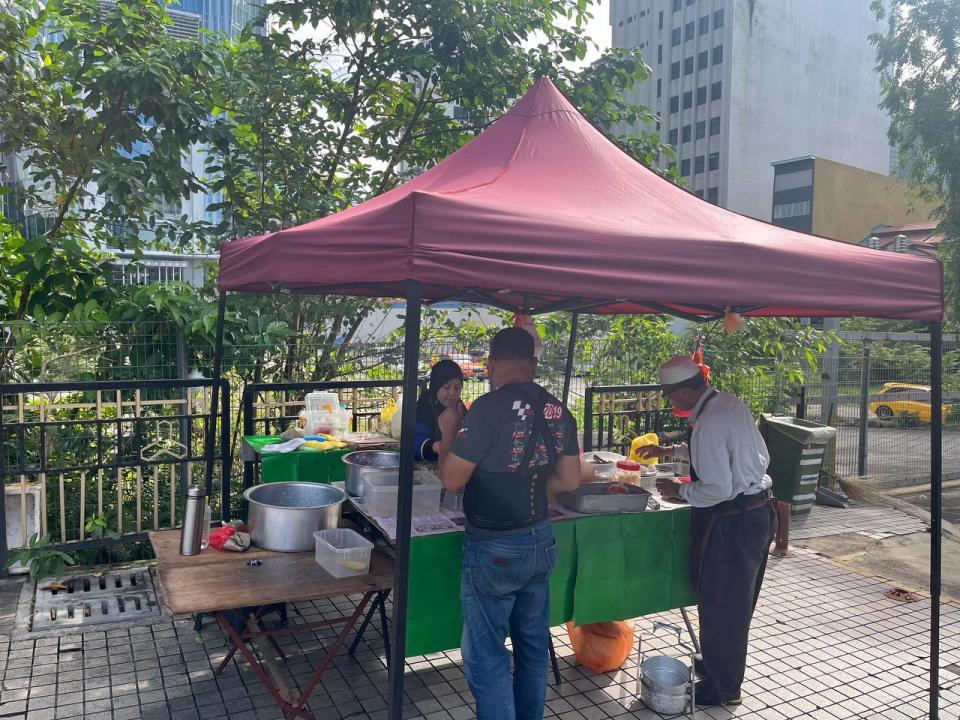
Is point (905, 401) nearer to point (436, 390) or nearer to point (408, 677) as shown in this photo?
point (436, 390)

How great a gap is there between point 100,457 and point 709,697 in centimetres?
430

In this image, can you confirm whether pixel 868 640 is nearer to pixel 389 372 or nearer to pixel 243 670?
→ pixel 243 670

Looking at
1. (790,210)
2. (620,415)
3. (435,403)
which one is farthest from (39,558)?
(790,210)

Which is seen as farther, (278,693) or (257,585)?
(278,693)

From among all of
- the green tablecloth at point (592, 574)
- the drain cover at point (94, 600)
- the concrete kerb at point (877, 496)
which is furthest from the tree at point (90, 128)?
the concrete kerb at point (877, 496)

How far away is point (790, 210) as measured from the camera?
168 ft

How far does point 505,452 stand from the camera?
293 centimetres

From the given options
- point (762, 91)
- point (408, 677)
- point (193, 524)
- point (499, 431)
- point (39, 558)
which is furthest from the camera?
point (762, 91)

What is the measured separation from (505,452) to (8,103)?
6.64 m

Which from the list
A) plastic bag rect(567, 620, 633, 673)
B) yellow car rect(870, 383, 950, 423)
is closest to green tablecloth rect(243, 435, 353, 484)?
plastic bag rect(567, 620, 633, 673)

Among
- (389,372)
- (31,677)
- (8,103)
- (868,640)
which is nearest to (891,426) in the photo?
(868,640)

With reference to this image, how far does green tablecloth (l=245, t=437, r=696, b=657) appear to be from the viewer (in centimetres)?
344

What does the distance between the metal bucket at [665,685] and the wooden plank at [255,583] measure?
1.49 metres

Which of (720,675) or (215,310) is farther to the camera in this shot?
(215,310)
